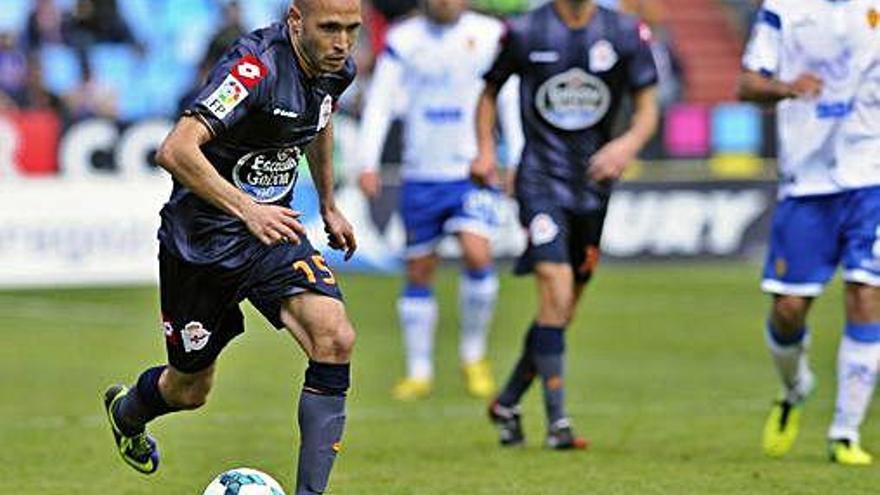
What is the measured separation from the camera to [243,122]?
8156 mm

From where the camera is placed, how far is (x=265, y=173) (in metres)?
8.32

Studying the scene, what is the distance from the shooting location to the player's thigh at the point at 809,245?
10.5 metres

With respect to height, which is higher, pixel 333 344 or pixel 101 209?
pixel 333 344

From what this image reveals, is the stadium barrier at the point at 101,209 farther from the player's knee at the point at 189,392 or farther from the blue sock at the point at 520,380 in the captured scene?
the player's knee at the point at 189,392

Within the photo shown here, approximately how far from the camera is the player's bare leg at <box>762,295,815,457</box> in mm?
10688

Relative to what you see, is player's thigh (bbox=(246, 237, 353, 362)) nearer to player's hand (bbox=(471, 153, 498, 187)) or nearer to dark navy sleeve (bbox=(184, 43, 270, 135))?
dark navy sleeve (bbox=(184, 43, 270, 135))

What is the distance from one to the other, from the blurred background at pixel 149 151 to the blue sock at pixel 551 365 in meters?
8.59

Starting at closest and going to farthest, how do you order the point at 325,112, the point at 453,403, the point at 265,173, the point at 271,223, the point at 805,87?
the point at 271,223, the point at 265,173, the point at 325,112, the point at 805,87, the point at 453,403

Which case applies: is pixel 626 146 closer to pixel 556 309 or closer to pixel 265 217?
pixel 556 309

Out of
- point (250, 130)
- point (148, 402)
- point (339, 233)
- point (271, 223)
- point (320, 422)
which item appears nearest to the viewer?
point (271, 223)

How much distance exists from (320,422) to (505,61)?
13.1 ft

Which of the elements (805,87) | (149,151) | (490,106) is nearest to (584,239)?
(490,106)

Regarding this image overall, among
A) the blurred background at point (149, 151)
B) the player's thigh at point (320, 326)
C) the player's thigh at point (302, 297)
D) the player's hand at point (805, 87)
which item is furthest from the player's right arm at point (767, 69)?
the blurred background at point (149, 151)

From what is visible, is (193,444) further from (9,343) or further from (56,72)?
(56,72)
